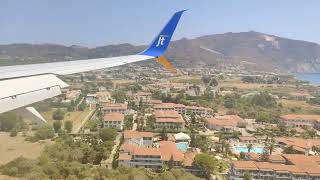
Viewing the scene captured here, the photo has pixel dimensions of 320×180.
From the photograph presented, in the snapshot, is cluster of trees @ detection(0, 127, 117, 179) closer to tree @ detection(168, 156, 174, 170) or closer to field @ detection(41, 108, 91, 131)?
tree @ detection(168, 156, 174, 170)

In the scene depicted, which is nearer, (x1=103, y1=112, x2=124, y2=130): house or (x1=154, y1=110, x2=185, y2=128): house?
(x1=103, y1=112, x2=124, y2=130): house

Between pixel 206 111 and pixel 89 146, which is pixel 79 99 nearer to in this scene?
pixel 206 111

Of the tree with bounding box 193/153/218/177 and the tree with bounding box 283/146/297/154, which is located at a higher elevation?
the tree with bounding box 193/153/218/177

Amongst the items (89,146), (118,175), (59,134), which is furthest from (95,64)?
(59,134)

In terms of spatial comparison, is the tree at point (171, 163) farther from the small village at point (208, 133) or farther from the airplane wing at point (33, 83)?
the airplane wing at point (33, 83)

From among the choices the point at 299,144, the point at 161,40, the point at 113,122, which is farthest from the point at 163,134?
the point at 161,40

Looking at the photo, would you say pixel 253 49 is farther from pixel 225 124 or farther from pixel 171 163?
pixel 171 163

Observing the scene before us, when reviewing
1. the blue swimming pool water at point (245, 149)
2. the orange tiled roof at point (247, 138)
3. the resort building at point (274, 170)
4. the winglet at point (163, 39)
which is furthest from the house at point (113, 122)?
the winglet at point (163, 39)

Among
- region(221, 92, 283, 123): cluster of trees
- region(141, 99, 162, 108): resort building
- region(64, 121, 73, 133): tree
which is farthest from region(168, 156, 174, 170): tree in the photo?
region(141, 99, 162, 108): resort building
